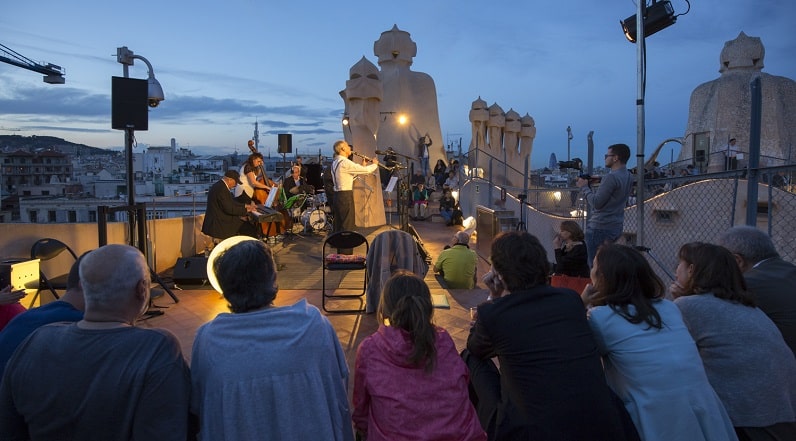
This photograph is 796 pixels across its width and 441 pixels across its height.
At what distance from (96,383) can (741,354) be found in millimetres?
2518

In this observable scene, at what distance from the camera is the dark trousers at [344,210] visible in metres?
7.80

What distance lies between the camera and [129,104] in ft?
18.8

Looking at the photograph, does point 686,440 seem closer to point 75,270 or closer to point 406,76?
point 75,270

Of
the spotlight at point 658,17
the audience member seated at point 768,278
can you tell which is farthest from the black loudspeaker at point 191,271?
the audience member seated at point 768,278

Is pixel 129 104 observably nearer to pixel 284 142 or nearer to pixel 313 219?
pixel 313 219

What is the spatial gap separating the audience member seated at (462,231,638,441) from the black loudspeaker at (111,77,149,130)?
5.04 m

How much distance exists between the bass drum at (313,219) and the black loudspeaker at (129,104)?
18.0 ft

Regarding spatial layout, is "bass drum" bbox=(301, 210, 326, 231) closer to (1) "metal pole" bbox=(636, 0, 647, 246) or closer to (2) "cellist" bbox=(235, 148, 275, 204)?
(2) "cellist" bbox=(235, 148, 275, 204)

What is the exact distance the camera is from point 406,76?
104 feet

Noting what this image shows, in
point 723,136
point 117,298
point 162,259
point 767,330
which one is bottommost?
point 162,259

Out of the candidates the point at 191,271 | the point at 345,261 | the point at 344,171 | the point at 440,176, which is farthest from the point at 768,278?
the point at 440,176

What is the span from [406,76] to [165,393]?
31671 millimetres

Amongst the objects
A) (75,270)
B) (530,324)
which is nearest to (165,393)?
(75,270)

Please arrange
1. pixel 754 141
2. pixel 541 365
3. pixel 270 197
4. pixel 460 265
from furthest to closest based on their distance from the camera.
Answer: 1. pixel 270 197
2. pixel 460 265
3. pixel 754 141
4. pixel 541 365
